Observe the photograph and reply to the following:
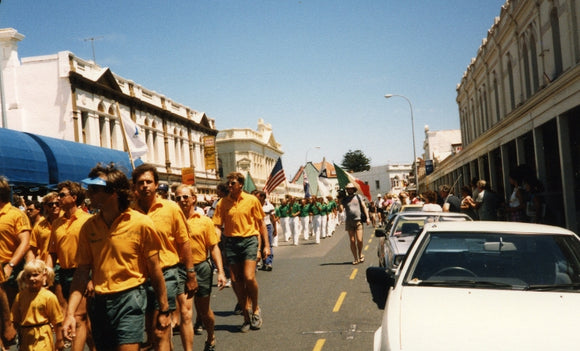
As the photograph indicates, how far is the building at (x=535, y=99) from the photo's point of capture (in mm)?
15852

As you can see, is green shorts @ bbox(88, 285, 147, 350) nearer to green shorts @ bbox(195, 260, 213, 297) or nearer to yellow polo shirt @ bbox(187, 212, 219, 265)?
green shorts @ bbox(195, 260, 213, 297)

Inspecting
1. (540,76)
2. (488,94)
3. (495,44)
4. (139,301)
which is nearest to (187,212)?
(139,301)

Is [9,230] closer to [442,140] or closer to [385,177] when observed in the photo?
[442,140]

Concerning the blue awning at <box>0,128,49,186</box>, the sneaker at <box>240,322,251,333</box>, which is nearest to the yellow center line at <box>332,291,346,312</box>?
the sneaker at <box>240,322,251,333</box>

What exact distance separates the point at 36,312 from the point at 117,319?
1.88 m

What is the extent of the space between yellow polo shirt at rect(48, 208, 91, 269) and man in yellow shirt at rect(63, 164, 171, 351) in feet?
5.99

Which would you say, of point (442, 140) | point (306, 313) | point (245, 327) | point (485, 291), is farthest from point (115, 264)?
point (442, 140)

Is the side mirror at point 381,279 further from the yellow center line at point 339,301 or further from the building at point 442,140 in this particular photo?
the building at point 442,140

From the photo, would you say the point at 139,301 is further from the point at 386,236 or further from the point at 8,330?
the point at 386,236

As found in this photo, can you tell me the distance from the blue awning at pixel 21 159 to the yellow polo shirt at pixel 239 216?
1123cm

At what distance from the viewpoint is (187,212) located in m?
7.19

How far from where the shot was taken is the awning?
19625 millimetres

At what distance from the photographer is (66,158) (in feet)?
67.2

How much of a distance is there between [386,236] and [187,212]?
216 inches
